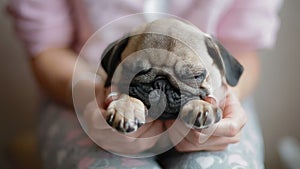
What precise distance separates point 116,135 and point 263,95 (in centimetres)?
73

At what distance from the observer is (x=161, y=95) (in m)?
0.59

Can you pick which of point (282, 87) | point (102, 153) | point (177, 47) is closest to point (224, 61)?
point (177, 47)

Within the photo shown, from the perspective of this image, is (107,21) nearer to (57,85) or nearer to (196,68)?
(57,85)

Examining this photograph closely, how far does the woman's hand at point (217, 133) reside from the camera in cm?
64

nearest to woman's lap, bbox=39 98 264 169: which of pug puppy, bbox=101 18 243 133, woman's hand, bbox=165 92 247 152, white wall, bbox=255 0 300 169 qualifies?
woman's hand, bbox=165 92 247 152

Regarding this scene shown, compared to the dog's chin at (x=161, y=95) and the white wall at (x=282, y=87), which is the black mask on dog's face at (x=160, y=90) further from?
the white wall at (x=282, y=87)

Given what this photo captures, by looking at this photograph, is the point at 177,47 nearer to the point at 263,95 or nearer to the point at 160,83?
the point at 160,83

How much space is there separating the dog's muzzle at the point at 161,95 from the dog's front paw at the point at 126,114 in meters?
0.01

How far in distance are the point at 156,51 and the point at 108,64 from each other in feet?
0.28

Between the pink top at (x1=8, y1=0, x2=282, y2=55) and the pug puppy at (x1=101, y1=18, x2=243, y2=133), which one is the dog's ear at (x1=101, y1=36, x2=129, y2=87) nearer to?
the pug puppy at (x1=101, y1=18, x2=243, y2=133)

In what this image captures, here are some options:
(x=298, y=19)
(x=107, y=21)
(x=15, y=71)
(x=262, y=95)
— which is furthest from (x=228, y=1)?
Answer: (x=15, y=71)

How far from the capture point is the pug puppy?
0.58 metres

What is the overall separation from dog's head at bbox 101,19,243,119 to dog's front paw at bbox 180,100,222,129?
0.01 meters

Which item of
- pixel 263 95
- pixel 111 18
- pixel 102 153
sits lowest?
pixel 263 95
